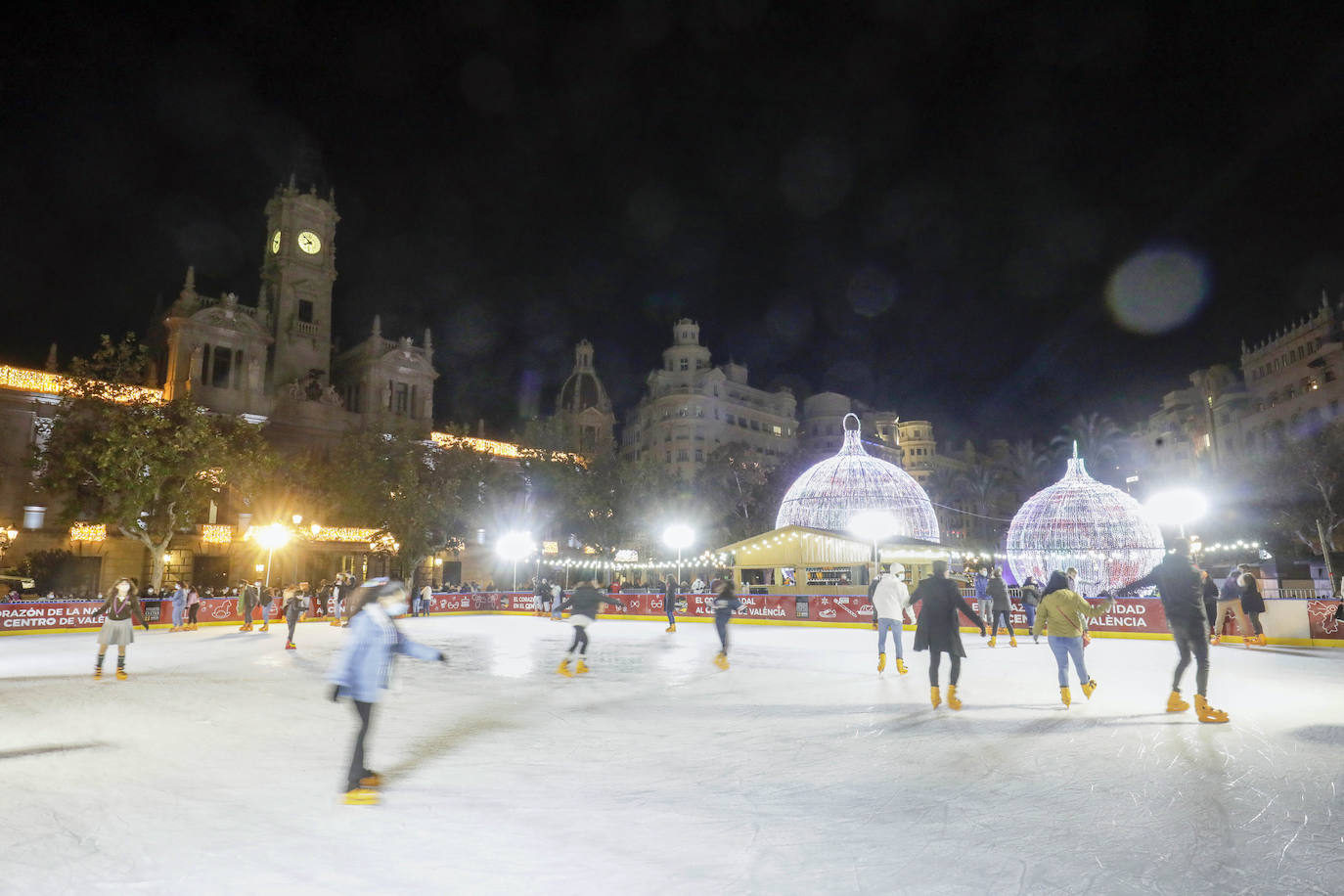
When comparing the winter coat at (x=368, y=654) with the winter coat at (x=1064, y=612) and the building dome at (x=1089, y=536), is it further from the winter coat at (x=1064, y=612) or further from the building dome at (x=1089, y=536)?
the building dome at (x=1089, y=536)

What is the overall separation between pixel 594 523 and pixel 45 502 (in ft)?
94.9

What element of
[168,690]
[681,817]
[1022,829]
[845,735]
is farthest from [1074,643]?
[168,690]

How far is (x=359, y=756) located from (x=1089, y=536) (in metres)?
30.6

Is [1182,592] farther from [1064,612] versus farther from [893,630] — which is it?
[893,630]

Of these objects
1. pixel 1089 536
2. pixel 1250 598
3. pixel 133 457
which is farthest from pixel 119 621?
pixel 1089 536

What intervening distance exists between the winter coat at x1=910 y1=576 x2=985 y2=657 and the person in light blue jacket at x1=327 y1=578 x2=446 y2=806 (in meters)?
6.19

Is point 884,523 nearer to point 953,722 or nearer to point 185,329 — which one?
point 953,722

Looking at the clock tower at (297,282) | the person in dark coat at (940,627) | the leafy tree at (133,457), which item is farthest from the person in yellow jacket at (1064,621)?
the clock tower at (297,282)

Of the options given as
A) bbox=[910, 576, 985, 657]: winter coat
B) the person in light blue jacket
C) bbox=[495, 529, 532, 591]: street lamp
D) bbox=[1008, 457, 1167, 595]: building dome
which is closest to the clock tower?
bbox=[495, 529, 532, 591]: street lamp

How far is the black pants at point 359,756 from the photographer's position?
5.78m

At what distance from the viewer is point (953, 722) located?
896cm

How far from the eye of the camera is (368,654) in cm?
596

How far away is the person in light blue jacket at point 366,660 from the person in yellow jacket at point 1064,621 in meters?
7.35

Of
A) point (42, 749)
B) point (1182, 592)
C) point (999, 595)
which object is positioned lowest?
point (42, 749)
